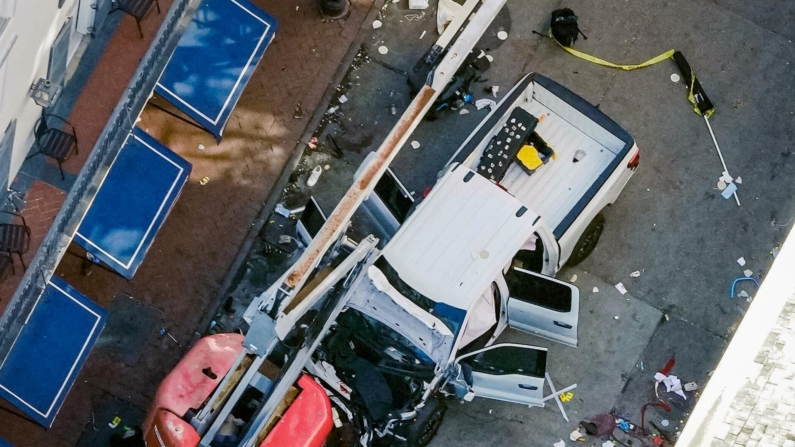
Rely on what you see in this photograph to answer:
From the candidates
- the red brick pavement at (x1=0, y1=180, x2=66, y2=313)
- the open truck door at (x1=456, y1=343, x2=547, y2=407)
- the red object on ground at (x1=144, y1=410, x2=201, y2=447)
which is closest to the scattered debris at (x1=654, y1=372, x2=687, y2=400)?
the open truck door at (x1=456, y1=343, x2=547, y2=407)

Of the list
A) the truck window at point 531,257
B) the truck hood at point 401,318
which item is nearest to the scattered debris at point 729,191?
the truck window at point 531,257

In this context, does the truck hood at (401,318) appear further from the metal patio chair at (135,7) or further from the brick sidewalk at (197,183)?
the metal patio chair at (135,7)

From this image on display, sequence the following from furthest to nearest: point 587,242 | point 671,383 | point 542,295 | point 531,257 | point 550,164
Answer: point 587,242, point 671,383, point 550,164, point 531,257, point 542,295

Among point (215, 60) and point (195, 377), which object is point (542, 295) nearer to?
point (195, 377)

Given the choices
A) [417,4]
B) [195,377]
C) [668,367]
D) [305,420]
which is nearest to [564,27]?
[417,4]

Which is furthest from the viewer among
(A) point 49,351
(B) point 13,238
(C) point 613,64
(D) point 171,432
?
(C) point 613,64
